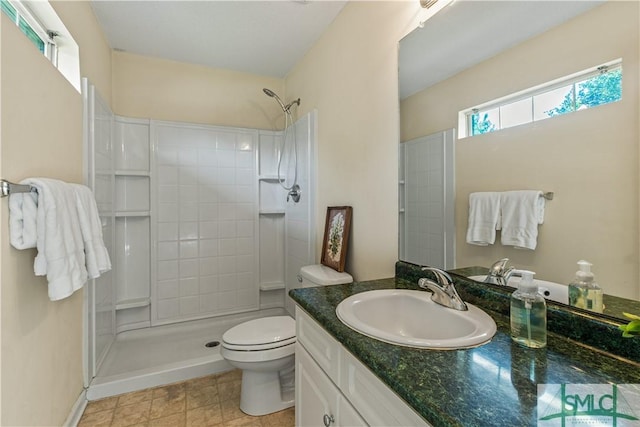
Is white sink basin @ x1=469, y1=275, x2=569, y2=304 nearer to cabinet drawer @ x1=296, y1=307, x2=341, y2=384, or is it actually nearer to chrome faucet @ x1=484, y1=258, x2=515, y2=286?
chrome faucet @ x1=484, y1=258, x2=515, y2=286

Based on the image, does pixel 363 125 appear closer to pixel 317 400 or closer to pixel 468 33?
pixel 468 33

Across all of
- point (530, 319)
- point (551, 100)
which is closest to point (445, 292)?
point (530, 319)

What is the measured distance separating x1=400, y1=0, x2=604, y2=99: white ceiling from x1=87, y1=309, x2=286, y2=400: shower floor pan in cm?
212

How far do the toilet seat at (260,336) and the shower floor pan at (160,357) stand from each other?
Answer: 497 millimetres

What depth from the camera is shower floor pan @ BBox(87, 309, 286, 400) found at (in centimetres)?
187

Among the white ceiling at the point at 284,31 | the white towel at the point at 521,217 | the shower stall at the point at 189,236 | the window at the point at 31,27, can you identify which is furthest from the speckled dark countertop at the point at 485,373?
the window at the point at 31,27

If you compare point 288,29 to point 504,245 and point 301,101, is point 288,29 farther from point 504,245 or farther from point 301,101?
point 504,245

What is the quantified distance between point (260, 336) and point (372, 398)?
1080 millimetres

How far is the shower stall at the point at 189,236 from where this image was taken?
7.27 ft

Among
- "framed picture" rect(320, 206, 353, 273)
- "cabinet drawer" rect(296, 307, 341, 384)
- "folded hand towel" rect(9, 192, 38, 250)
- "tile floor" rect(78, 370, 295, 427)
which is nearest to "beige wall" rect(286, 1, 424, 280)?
"framed picture" rect(320, 206, 353, 273)

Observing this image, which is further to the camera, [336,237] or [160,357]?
[160,357]

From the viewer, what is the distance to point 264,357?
64.2 inches

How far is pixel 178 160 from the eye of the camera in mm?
2637

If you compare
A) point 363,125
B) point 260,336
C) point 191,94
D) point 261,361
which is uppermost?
point 191,94
